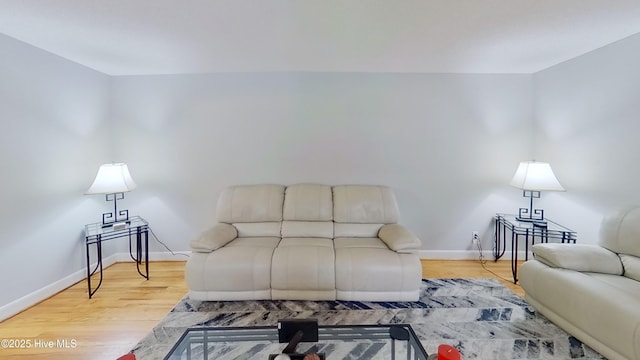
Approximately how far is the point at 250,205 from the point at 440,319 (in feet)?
6.78

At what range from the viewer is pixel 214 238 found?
2.59m

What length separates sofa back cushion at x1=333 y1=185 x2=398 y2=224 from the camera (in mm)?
2984

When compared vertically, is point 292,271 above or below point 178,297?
above

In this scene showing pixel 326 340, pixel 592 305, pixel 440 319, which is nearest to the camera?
pixel 326 340

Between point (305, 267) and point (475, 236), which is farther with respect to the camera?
point (475, 236)

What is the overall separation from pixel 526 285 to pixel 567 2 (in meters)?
2.07

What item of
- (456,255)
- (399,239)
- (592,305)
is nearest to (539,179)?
(456,255)

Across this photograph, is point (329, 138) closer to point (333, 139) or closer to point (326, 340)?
point (333, 139)

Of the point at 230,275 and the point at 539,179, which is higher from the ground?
the point at 539,179

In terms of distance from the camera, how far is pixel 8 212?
2314 millimetres

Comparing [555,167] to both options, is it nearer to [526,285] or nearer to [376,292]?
[526,285]

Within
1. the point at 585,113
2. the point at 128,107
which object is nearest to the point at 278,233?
the point at 128,107

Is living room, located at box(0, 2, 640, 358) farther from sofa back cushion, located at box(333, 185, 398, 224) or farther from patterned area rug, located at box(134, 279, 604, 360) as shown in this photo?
patterned area rug, located at box(134, 279, 604, 360)

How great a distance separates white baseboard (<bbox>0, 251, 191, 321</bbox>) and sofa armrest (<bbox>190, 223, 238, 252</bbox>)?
1022mm
